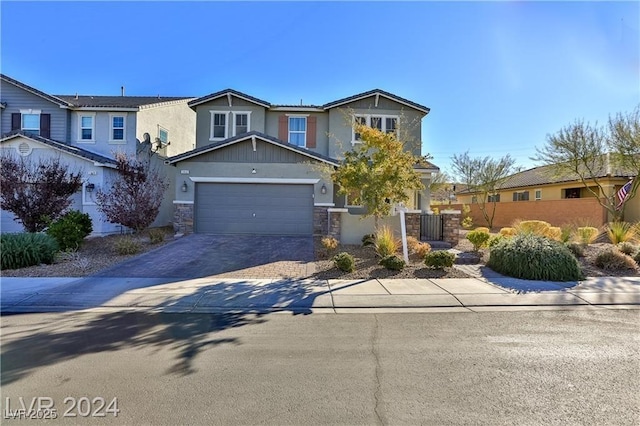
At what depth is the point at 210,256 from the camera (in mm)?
11281

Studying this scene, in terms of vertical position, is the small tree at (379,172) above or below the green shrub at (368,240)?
above

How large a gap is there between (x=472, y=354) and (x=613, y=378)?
1455 mm

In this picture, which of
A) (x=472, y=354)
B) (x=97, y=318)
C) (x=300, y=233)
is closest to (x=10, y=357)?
(x=97, y=318)

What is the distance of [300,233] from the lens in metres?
15.5

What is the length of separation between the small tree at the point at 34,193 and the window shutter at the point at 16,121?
942cm

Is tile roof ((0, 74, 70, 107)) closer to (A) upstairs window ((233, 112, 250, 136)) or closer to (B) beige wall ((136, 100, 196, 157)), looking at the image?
(B) beige wall ((136, 100, 196, 157))

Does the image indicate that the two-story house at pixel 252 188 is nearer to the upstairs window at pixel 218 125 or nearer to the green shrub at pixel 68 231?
the upstairs window at pixel 218 125

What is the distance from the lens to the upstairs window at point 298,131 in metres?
19.3

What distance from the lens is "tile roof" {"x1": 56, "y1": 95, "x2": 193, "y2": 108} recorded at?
19.2m

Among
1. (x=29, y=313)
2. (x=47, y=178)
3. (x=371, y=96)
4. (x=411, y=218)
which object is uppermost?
(x=371, y=96)

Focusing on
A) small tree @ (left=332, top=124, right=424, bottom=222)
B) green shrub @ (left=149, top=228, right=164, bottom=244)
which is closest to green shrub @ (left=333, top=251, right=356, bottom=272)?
small tree @ (left=332, top=124, right=424, bottom=222)

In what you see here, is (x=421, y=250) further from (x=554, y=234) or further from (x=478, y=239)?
(x=554, y=234)

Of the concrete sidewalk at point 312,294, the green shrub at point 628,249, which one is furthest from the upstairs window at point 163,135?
the green shrub at point 628,249

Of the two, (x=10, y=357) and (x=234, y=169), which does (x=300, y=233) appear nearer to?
(x=234, y=169)
